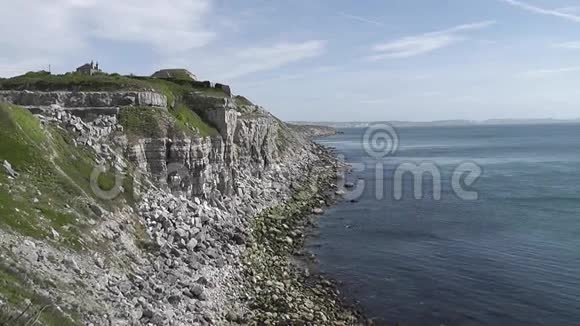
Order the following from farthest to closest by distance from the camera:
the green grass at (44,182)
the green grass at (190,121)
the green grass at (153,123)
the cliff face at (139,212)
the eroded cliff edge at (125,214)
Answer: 1. the green grass at (190,121)
2. the green grass at (153,123)
3. the green grass at (44,182)
4. the cliff face at (139,212)
5. the eroded cliff edge at (125,214)

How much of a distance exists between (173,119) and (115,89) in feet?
25.4

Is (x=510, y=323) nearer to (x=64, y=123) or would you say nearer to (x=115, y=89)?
(x=64, y=123)

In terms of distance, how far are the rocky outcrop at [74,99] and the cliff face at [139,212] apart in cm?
9

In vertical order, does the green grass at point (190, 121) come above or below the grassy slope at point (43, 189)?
above

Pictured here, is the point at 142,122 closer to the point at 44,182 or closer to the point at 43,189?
the point at 44,182

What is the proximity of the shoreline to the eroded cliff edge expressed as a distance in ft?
0.65

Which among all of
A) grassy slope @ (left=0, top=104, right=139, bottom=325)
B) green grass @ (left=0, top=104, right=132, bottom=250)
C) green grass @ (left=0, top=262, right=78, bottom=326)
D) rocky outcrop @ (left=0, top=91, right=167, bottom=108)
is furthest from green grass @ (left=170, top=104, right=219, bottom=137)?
green grass @ (left=0, top=262, right=78, bottom=326)

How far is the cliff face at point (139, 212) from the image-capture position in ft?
72.4

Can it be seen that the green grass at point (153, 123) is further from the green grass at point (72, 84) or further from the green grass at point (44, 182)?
the green grass at point (44, 182)

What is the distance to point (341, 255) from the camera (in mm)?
44656

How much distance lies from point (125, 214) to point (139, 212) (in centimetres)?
185

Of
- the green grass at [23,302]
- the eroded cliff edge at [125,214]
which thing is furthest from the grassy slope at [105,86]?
the green grass at [23,302]

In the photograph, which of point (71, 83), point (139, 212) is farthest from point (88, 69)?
point (139, 212)

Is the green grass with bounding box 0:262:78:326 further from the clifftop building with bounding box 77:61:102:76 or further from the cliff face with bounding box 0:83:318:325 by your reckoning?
the clifftop building with bounding box 77:61:102:76
